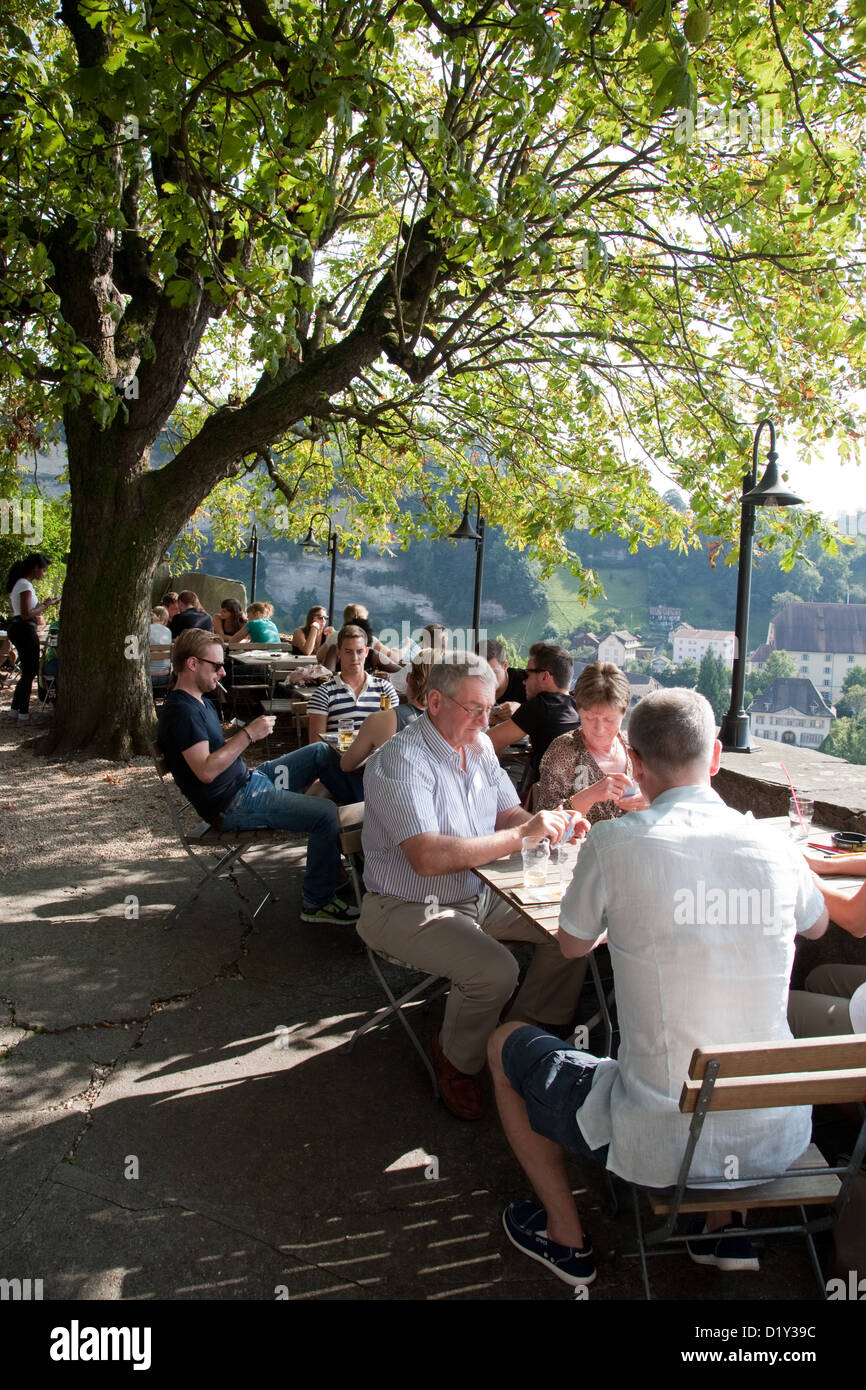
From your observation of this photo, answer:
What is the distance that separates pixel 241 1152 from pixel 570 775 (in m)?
1.87

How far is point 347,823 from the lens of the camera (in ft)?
14.3

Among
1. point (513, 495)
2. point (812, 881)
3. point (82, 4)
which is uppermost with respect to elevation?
point (82, 4)

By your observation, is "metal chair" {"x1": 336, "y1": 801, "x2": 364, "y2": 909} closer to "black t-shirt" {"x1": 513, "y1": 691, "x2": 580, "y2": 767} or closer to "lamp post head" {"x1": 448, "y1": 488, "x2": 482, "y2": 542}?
"black t-shirt" {"x1": 513, "y1": 691, "x2": 580, "y2": 767}

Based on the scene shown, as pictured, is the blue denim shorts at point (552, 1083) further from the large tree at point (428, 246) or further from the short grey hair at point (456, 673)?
the large tree at point (428, 246)

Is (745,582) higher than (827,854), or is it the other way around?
(745,582)

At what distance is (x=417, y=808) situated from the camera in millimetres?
3248

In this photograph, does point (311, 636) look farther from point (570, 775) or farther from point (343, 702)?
Answer: point (570, 775)

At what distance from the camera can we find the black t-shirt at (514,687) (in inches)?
275

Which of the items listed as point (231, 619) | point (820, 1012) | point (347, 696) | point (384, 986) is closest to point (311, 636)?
point (231, 619)

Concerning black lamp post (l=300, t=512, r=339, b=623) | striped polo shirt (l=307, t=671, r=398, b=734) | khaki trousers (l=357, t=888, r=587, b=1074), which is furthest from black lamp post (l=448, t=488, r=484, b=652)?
khaki trousers (l=357, t=888, r=587, b=1074)

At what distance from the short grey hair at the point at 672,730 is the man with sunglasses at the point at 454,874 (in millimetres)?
964
